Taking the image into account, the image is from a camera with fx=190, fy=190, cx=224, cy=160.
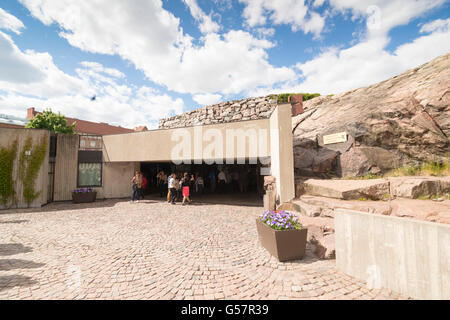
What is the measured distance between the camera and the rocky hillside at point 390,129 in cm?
714

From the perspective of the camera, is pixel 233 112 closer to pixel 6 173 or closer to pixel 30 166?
pixel 30 166

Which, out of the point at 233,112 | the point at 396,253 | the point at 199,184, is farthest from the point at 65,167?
the point at 396,253

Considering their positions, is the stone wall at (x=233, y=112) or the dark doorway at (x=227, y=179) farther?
the dark doorway at (x=227, y=179)

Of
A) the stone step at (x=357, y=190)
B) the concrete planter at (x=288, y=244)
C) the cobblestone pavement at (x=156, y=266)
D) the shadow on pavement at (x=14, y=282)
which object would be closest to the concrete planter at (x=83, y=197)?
the cobblestone pavement at (x=156, y=266)

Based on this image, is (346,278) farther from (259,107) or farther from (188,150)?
(259,107)

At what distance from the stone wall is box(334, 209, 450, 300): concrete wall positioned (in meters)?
11.0

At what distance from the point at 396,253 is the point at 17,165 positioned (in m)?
16.3

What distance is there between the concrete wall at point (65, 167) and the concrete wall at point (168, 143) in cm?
183

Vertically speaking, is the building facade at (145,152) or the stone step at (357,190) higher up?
the building facade at (145,152)

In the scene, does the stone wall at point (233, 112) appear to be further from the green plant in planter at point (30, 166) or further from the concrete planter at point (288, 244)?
the concrete planter at point (288, 244)

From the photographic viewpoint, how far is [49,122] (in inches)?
933

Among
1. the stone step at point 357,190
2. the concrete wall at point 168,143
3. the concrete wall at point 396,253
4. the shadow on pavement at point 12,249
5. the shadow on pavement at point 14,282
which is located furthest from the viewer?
the concrete wall at point 168,143
